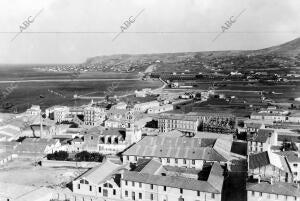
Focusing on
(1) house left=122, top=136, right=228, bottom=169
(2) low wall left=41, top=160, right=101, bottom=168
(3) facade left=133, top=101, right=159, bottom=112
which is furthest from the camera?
(3) facade left=133, top=101, right=159, bottom=112

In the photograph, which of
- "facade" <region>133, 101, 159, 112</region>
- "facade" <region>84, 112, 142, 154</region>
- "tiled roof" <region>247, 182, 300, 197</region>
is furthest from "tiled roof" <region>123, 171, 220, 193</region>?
"facade" <region>133, 101, 159, 112</region>

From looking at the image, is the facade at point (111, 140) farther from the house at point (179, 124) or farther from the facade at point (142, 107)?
the facade at point (142, 107)

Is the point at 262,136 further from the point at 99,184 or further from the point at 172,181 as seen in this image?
the point at 99,184

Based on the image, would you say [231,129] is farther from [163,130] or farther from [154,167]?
[154,167]

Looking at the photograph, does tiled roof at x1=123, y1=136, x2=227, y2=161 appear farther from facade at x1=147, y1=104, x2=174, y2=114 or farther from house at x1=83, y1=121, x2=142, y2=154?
facade at x1=147, y1=104, x2=174, y2=114

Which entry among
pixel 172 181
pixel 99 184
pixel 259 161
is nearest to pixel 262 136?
pixel 259 161
